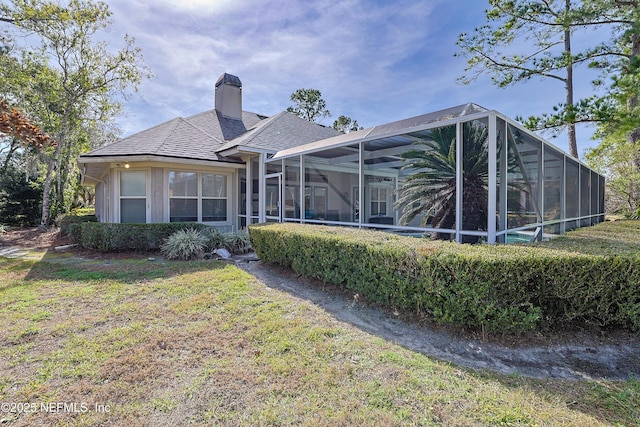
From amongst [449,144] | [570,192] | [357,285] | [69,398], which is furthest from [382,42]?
[69,398]

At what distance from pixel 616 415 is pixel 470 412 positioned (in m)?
1.09

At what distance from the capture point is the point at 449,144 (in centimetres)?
552

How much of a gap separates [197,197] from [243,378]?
29.3ft

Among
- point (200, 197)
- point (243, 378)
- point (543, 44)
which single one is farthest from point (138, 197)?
point (543, 44)

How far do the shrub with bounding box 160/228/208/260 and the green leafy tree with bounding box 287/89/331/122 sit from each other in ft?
89.1

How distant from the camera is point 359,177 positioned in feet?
23.0

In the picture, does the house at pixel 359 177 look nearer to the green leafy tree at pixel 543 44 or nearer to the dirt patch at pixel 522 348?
the dirt patch at pixel 522 348

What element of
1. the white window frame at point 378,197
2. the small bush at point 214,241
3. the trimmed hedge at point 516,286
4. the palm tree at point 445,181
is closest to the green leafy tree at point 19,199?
the small bush at point 214,241

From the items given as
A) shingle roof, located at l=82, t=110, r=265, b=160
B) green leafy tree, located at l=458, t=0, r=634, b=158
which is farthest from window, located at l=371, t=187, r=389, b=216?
shingle roof, located at l=82, t=110, r=265, b=160

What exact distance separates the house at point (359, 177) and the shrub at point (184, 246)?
201cm

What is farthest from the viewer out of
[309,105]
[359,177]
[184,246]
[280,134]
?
[309,105]

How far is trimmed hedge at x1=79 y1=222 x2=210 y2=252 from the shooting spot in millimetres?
8586

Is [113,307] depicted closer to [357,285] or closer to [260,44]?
[357,285]

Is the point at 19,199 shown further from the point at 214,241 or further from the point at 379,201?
the point at 379,201
